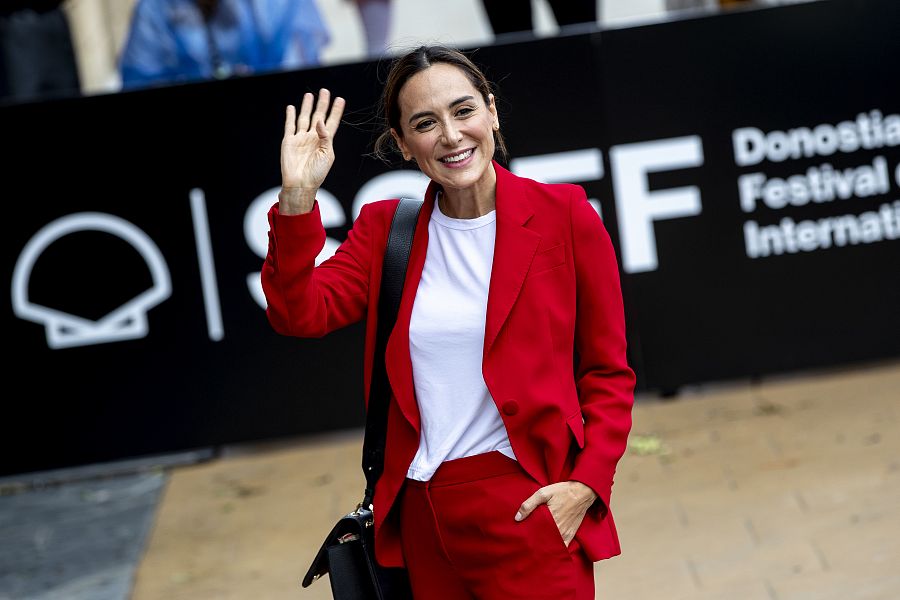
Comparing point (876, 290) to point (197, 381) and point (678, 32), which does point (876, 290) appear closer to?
point (678, 32)

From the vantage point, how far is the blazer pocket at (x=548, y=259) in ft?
8.82

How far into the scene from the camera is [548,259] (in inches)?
106

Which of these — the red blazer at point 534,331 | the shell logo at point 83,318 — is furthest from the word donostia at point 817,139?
the red blazer at point 534,331

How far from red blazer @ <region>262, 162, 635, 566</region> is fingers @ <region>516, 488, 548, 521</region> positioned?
0.03m

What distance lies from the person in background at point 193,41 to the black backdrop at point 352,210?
91cm

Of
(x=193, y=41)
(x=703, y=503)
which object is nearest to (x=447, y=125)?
(x=703, y=503)

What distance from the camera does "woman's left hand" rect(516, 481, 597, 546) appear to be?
265 centimetres

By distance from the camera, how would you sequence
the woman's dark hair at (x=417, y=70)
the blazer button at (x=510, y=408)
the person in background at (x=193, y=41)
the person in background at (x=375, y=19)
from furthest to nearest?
the person in background at (x=375, y=19) → the person in background at (x=193, y=41) → the woman's dark hair at (x=417, y=70) → the blazer button at (x=510, y=408)

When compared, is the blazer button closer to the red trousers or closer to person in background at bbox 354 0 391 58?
the red trousers

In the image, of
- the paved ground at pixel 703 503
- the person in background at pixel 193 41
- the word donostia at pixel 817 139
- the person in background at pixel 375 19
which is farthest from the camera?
the person in background at pixel 375 19

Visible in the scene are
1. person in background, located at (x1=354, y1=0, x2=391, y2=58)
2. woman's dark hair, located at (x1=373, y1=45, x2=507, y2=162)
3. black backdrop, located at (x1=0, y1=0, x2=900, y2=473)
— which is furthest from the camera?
person in background, located at (x1=354, y1=0, x2=391, y2=58)

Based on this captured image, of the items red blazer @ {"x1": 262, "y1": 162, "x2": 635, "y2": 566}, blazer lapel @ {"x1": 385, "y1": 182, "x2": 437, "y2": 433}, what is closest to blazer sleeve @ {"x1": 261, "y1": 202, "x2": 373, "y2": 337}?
red blazer @ {"x1": 262, "y1": 162, "x2": 635, "y2": 566}

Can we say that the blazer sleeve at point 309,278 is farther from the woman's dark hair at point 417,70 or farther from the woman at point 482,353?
the woman's dark hair at point 417,70

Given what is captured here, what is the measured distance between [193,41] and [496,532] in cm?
517
